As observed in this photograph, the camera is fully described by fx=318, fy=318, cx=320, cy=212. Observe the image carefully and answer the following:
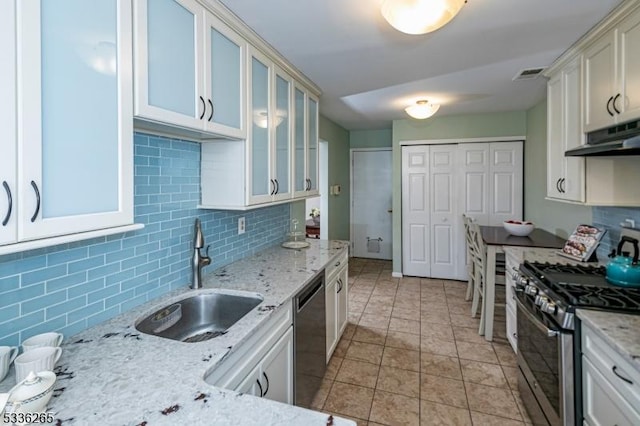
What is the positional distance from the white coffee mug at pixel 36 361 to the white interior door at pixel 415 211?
4426 millimetres

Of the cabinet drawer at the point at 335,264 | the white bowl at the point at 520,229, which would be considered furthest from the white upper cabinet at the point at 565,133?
the cabinet drawer at the point at 335,264

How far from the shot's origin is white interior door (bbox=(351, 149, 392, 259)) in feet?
19.1

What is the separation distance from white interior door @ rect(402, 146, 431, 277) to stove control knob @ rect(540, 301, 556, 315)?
3.14 metres

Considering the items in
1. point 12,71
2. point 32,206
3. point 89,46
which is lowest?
Result: point 32,206

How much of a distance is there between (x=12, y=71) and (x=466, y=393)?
9.08 ft

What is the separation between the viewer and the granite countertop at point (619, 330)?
1.11 metres

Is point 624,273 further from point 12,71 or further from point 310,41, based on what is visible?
point 12,71

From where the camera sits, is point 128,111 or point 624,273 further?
point 624,273

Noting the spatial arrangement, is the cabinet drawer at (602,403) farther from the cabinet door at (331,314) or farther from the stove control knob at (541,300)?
the cabinet door at (331,314)

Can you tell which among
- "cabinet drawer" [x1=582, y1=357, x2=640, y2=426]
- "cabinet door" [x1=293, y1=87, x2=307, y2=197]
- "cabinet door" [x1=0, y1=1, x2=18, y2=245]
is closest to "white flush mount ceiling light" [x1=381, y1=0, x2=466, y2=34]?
"cabinet door" [x1=293, y1=87, x2=307, y2=197]

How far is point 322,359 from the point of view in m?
2.21

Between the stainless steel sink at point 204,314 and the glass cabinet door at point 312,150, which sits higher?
the glass cabinet door at point 312,150

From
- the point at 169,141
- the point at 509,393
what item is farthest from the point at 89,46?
the point at 509,393

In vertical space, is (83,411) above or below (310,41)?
below
